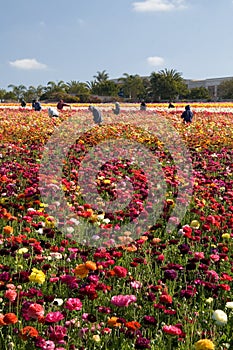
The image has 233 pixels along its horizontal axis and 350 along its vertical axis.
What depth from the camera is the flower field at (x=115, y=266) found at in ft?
7.06

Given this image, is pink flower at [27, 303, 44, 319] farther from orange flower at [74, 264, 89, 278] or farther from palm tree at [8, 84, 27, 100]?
palm tree at [8, 84, 27, 100]

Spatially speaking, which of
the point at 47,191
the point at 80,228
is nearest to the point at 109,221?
the point at 80,228

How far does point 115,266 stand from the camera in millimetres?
2541

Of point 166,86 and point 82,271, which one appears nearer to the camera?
point 82,271

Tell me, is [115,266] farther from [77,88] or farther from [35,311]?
[77,88]

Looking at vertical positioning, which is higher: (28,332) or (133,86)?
(133,86)

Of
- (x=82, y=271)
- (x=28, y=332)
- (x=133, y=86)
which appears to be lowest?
(x=28, y=332)

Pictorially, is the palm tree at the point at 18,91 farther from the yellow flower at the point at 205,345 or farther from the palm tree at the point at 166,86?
the yellow flower at the point at 205,345

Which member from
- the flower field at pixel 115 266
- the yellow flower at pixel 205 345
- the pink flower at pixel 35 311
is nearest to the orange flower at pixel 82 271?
the flower field at pixel 115 266

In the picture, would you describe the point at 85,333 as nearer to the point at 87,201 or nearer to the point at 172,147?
the point at 87,201

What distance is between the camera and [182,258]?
3.44 metres

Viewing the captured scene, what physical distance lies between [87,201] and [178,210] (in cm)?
86

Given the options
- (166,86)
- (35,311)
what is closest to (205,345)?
(35,311)

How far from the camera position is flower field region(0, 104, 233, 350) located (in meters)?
2.15
